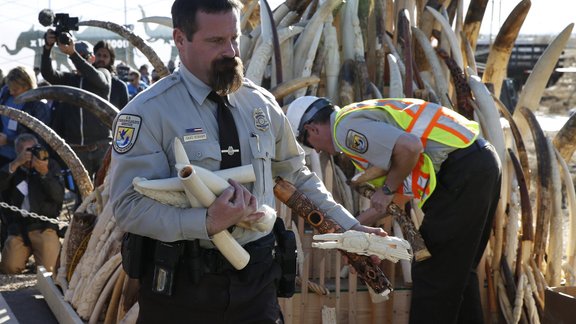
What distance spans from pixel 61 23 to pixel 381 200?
3.82 m

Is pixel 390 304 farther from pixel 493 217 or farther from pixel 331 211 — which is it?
pixel 331 211

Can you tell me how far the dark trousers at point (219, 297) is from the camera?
275 cm

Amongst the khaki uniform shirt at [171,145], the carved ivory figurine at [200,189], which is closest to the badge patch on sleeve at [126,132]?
the khaki uniform shirt at [171,145]

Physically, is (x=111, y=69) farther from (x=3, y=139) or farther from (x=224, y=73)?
(x=224, y=73)

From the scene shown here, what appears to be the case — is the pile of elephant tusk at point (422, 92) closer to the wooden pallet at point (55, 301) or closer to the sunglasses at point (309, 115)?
the wooden pallet at point (55, 301)

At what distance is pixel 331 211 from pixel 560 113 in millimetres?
22458

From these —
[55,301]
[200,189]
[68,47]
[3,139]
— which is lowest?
[55,301]

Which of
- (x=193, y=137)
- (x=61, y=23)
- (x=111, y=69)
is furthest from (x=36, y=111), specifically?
(x=193, y=137)

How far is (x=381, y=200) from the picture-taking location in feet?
13.9

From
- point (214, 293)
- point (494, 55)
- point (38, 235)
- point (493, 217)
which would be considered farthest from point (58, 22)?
point (214, 293)

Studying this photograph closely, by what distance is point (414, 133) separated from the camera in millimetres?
4164

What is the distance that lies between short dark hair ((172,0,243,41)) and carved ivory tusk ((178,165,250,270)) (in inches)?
19.1

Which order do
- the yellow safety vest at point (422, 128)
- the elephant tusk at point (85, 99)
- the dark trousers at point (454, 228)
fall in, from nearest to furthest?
1. the yellow safety vest at point (422, 128)
2. the dark trousers at point (454, 228)
3. the elephant tusk at point (85, 99)

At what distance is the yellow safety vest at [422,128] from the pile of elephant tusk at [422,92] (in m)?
0.65
